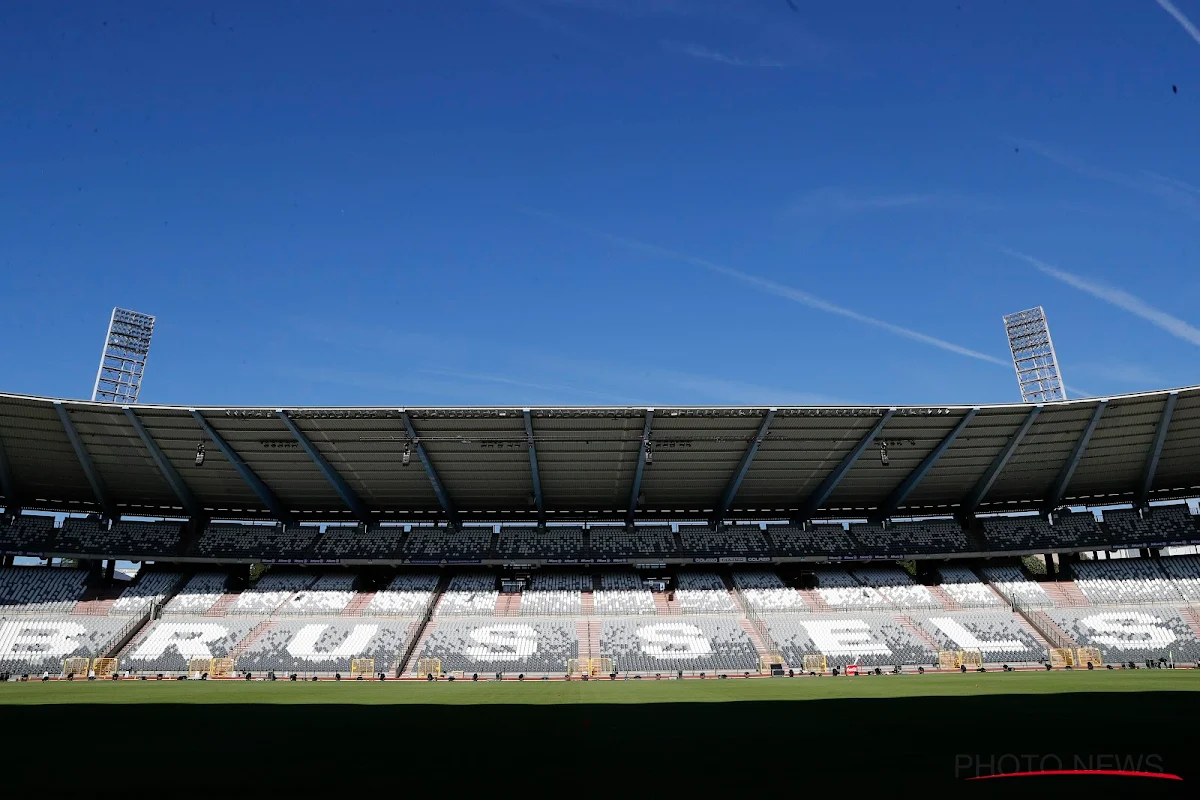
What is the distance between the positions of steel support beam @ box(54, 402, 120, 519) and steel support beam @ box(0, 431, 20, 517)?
3778 millimetres

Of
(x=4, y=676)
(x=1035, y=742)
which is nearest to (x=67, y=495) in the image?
(x=4, y=676)

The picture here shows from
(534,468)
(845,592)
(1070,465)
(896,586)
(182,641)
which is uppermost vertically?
(1070,465)

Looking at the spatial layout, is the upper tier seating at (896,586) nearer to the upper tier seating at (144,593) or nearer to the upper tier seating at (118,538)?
the upper tier seating at (144,593)

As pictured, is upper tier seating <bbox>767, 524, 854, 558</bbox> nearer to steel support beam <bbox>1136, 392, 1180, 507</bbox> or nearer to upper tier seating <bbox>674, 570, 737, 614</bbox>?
upper tier seating <bbox>674, 570, 737, 614</bbox>

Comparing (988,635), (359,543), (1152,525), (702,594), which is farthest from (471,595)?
(1152,525)

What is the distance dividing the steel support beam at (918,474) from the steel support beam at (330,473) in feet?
114

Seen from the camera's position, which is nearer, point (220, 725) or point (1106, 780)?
point (1106, 780)

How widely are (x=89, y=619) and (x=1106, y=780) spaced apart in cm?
5082

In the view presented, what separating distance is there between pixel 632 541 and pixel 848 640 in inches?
601

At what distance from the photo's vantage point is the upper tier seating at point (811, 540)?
47.1m

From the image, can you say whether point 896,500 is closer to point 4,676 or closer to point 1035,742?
point 1035,742

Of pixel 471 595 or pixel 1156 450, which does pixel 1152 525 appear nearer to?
pixel 1156 450

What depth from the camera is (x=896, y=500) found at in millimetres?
45344

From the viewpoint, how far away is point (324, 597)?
44.7 metres
